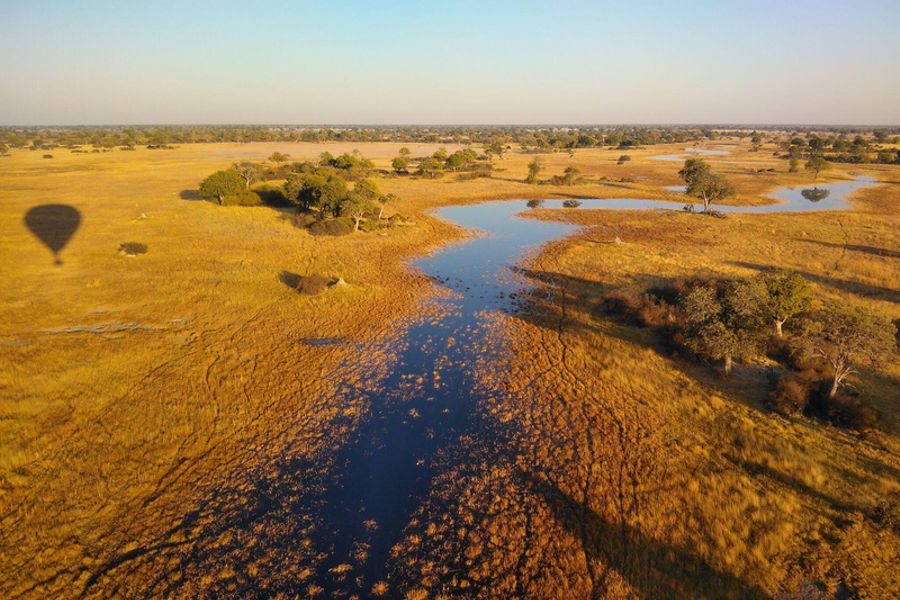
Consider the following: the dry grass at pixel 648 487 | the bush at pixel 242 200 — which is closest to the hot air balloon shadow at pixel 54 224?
the bush at pixel 242 200

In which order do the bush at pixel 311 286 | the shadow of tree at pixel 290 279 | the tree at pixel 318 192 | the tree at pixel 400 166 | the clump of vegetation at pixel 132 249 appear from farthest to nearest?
1. the tree at pixel 400 166
2. the tree at pixel 318 192
3. the clump of vegetation at pixel 132 249
4. the shadow of tree at pixel 290 279
5. the bush at pixel 311 286

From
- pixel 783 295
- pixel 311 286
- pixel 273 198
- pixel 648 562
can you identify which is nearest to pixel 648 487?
pixel 648 562

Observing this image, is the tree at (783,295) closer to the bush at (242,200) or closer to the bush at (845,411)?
the bush at (845,411)

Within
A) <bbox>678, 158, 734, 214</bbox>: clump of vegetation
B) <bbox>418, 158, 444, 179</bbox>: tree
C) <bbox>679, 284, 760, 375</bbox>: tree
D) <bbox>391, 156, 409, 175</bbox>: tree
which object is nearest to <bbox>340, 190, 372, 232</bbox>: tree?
<bbox>679, 284, 760, 375</bbox>: tree

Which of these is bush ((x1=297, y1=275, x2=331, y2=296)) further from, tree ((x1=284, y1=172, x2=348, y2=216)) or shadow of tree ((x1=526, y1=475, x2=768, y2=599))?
shadow of tree ((x1=526, y1=475, x2=768, y2=599))

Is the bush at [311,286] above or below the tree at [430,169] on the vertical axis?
below

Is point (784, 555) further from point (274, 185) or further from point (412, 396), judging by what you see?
point (274, 185)

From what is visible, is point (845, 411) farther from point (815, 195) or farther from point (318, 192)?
point (815, 195)
